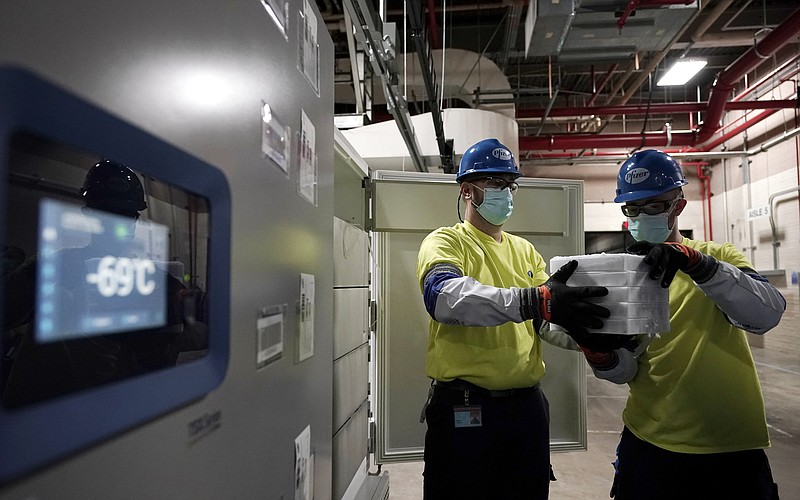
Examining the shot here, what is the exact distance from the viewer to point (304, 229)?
91cm

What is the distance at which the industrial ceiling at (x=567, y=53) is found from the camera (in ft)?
6.75

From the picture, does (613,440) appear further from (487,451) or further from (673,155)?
(673,155)

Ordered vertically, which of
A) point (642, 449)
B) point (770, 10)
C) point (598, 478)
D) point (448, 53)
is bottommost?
point (598, 478)

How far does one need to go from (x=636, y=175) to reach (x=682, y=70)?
3.96m

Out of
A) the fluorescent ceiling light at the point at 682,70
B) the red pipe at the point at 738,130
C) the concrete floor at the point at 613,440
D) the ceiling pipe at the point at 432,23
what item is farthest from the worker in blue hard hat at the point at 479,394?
the red pipe at the point at 738,130

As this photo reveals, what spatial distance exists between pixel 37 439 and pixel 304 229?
0.63 metres

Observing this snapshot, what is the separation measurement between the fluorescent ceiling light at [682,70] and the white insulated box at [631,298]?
13.9ft

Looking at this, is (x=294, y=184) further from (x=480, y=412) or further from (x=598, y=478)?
(x=598, y=478)

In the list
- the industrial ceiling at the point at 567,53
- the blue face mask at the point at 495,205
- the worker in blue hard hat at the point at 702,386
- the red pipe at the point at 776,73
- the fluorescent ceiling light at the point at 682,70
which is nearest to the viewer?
the worker in blue hard hat at the point at 702,386

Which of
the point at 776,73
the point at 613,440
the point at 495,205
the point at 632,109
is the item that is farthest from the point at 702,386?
the point at 776,73

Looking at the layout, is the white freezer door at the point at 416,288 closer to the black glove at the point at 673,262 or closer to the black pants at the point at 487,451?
the black pants at the point at 487,451

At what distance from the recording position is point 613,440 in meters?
3.56

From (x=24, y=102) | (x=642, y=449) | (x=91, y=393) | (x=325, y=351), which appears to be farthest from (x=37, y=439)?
(x=642, y=449)

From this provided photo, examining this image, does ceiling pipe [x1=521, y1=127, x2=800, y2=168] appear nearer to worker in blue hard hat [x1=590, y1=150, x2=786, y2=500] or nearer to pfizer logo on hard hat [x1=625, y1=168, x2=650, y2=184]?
pfizer logo on hard hat [x1=625, y1=168, x2=650, y2=184]
